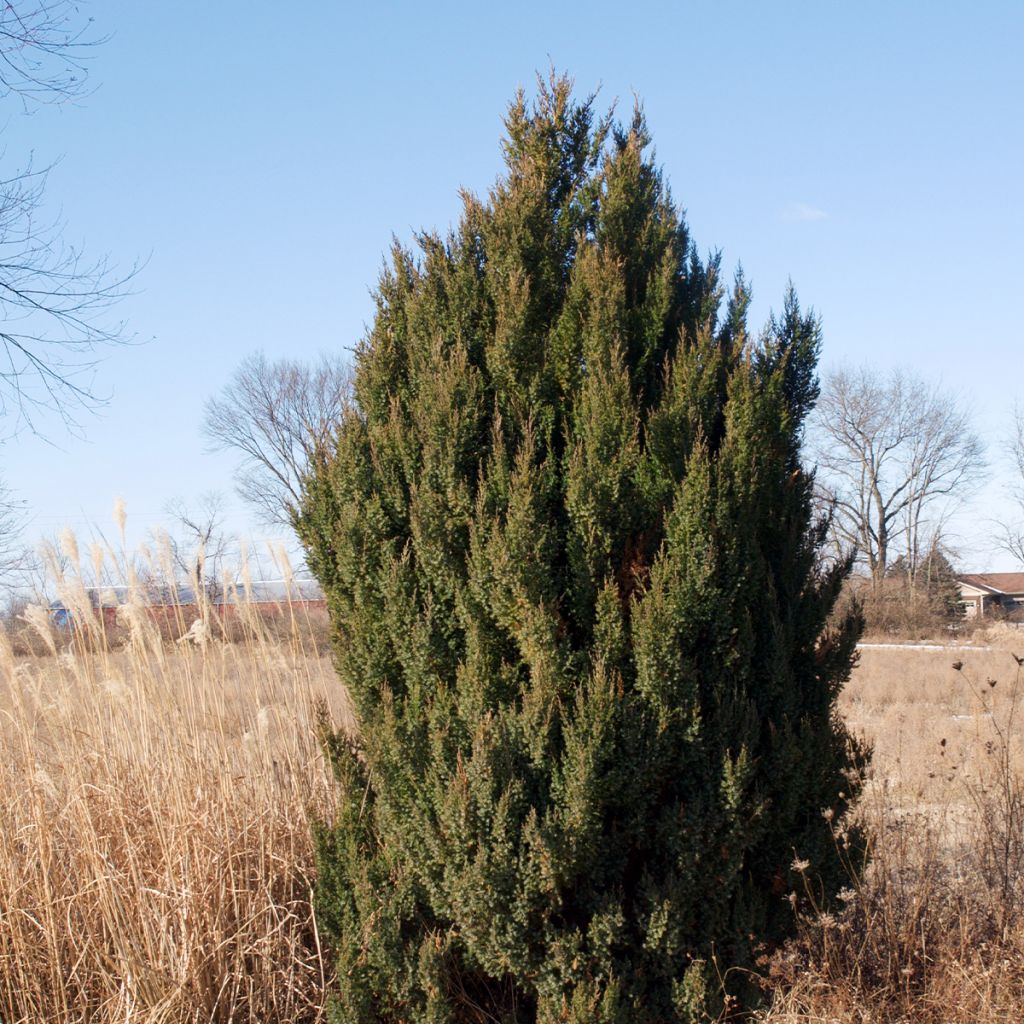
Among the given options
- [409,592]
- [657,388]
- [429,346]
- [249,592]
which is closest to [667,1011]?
[409,592]

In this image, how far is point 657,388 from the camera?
3.13 metres

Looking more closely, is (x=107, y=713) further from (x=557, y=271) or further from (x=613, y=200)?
(x=613, y=200)

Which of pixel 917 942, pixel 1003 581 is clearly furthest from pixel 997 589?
pixel 917 942

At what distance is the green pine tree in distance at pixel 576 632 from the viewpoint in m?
2.71

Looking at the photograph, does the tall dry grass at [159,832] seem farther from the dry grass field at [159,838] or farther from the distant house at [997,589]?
the distant house at [997,589]

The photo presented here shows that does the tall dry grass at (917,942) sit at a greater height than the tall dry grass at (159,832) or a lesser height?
lesser

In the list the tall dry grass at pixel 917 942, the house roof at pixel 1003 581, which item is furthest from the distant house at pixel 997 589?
the tall dry grass at pixel 917 942

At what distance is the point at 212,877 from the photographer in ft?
11.1

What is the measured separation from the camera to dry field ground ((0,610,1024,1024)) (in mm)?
3227

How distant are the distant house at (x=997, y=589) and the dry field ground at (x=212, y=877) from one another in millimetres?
46320

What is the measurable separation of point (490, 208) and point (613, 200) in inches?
18.1

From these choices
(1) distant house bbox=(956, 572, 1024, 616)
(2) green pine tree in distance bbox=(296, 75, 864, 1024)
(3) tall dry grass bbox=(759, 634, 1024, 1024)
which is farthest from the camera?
(1) distant house bbox=(956, 572, 1024, 616)

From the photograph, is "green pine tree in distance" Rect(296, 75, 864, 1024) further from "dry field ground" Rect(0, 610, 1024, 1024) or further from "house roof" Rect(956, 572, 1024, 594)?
"house roof" Rect(956, 572, 1024, 594)

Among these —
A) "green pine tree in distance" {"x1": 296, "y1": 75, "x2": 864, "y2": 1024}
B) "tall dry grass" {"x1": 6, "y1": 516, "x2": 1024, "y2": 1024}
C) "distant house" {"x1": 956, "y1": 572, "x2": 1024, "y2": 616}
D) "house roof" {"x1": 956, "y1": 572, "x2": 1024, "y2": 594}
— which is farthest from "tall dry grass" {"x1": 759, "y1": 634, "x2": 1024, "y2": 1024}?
"house roof" {"x1": 956, "y1": 572, "x2": 1024, "y2": 594}
